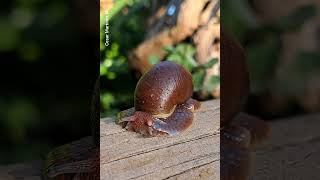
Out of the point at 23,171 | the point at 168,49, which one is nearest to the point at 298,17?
the point at 168,49

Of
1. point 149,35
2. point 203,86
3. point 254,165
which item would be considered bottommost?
point 254,165

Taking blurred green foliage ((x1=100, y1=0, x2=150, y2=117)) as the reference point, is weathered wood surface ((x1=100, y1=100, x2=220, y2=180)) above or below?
below

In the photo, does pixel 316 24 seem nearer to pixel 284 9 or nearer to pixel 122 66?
pixel 284 9

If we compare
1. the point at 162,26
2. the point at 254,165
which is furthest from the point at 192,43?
the point at 254,165

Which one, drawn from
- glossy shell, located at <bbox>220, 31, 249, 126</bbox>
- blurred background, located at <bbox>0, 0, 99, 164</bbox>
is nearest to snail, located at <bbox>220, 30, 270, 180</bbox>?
glossy shell, located at <bbox>220, 31, 249, 126</bbox>

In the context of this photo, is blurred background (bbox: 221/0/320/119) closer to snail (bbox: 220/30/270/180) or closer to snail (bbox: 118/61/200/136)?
snail (bbox: 220/30/270/180)

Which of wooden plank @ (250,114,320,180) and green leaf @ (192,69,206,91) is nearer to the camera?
green leaf @ (192,69,206,91)
